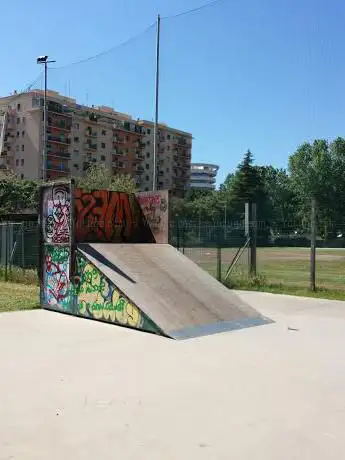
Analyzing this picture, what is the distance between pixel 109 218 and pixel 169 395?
24.1ft

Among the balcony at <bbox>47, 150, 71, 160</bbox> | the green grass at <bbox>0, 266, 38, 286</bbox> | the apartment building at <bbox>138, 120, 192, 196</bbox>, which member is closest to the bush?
the green grass at <bbox>0, 266, 38, 286</bbox>

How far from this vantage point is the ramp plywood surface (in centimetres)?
875

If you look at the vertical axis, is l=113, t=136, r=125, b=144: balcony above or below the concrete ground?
above

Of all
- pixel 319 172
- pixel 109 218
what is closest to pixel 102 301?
pixel 109 218

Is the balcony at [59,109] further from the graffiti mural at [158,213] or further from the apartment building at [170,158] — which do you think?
the graffiti mural at [158,213]

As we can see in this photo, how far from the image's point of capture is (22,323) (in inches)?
374

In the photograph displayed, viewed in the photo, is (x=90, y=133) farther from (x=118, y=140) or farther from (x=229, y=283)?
(x=229, y=283)

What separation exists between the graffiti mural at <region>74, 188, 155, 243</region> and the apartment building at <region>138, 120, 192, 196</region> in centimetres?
10920

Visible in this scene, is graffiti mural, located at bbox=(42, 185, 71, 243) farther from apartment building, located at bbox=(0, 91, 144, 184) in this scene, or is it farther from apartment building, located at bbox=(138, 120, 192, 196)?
apartment building, located at bbox=(138, 120, 192, 196)

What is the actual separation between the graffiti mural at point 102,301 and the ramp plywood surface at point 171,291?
4.7 inches

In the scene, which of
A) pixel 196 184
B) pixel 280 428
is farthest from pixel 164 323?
pixel 196 184

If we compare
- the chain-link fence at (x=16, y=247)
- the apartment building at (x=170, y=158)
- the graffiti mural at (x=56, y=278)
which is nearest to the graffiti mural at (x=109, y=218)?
the graffiti mural at (x=56, y=278)

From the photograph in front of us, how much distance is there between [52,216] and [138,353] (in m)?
5.30

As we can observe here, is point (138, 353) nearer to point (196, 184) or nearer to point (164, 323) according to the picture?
point (164, 323)
